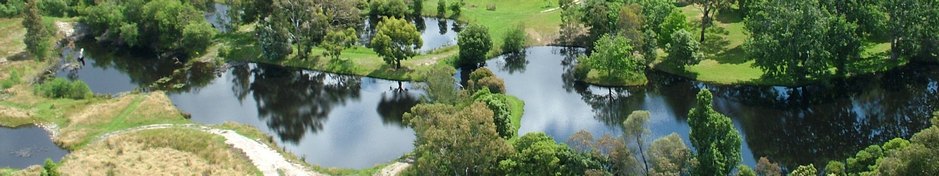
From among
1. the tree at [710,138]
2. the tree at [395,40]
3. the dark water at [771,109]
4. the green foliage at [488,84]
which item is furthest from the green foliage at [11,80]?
the tree at [710,138]

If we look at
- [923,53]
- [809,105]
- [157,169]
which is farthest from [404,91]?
[923,53]

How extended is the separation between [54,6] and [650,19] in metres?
74.9

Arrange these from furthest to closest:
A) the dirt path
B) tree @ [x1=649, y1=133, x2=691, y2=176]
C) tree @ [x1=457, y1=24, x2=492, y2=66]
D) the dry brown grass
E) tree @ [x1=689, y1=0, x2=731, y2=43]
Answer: tree @ [x1=689, y1=0, x2=731, y2=43] → tree @ [x1=457, y1=24, x2=492, y2=66] → the dirt path → the dry brown grass → tree @ [x1=649, y1=133, x2=691, y2=176]

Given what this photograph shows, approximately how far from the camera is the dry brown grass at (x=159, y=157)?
220ft

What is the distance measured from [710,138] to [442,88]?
78.7 feet

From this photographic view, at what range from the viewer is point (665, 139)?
53031mm

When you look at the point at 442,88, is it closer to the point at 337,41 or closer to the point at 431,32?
the point at 337,41

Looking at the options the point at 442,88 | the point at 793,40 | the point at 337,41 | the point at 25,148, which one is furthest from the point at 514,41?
the point at 25,148

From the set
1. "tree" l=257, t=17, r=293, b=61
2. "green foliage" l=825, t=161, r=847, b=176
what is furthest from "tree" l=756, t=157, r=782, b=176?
"tree" l=257, t=17, r=293, b=61

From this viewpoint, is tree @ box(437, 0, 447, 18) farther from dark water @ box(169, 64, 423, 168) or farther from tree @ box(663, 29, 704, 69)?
tree @ box(663, 29, 704, 69)

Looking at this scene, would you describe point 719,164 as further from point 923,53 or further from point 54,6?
point 54,6

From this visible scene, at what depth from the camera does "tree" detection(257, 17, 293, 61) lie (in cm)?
9538

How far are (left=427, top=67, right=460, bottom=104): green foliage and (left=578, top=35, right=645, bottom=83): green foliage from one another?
17.8m

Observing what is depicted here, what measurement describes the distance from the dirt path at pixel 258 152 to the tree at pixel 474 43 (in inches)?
1009
